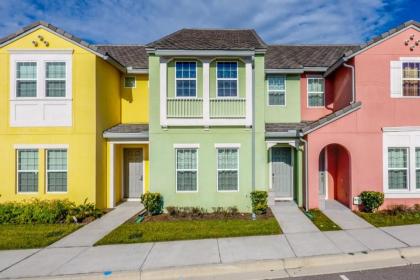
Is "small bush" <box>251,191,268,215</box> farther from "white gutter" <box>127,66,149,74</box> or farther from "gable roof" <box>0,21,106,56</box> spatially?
"gable roof" <box>0,21,106,56</box>

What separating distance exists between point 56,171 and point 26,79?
405 centimetres

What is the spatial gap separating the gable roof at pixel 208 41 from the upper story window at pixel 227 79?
80cm

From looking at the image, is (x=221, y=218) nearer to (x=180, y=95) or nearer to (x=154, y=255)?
(x=154, y=255)

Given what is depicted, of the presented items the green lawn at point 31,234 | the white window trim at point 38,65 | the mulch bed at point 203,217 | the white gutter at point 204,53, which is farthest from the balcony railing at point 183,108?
the green lawn at point 31,234

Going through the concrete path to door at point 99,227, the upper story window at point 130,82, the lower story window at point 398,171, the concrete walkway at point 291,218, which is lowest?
the concrete path to door at point 99,227

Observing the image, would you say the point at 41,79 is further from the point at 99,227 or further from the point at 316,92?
the point at 316,92

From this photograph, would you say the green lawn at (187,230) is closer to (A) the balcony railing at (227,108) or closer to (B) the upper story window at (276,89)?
(A) the balcony railing at (227,108)

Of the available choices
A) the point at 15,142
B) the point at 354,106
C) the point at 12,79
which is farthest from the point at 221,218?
the point at 12,79

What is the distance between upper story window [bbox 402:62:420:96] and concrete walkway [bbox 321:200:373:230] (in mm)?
5581

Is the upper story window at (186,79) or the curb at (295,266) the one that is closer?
the curb at (295,266)

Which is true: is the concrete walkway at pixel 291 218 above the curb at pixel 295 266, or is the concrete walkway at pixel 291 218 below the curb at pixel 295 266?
above

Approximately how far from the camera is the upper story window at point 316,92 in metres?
13.9

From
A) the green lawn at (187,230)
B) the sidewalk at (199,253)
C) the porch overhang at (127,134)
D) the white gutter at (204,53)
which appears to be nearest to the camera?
the sidewalk at (199,253)

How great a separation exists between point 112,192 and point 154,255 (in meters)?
6.35
